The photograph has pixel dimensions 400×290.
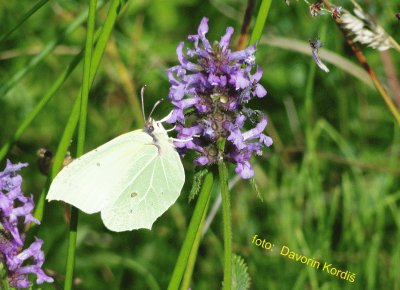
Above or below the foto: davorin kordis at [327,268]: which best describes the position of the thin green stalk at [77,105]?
above

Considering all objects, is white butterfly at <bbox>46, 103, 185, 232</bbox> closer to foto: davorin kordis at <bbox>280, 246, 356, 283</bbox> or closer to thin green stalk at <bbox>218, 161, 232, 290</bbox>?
thin green stalk at <bbox>218, 161, 232, 290</bbox>

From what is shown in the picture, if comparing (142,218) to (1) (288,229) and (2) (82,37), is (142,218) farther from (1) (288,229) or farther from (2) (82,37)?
(2) (82,37)

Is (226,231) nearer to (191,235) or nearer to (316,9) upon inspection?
(191,235)

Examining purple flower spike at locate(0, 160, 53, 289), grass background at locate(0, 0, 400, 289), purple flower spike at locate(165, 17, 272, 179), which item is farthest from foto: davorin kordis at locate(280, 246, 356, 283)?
purple flower spike at locate(0, 160, 53, 289)

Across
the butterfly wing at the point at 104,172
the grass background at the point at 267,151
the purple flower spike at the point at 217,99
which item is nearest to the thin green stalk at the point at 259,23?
the purple flower spike at the point at 217,99

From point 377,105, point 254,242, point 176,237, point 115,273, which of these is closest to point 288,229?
point 254,242

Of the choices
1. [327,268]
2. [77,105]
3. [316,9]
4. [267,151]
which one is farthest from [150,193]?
[267,151]

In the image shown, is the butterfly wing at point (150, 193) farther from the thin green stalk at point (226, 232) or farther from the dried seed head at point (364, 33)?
the dried seed head at point (364, 33)
